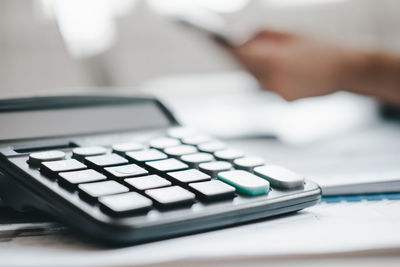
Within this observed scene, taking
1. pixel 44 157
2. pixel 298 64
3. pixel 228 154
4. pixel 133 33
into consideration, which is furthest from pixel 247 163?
pixel 133 33

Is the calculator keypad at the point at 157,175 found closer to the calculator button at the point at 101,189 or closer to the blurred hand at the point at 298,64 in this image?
the calculator button at the point at 101,189

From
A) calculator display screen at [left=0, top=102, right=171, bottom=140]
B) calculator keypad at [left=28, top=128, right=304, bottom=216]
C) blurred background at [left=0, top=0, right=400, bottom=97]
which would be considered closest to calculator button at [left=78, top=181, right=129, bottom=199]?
calculator keypad at [left=28, top=128, right=304, bottom=216]

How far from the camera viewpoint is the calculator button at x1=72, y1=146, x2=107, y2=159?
29cm

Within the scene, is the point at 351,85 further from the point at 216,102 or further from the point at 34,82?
the point at 34,82

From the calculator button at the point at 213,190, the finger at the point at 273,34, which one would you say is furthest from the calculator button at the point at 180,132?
the finger at the point at 273,34

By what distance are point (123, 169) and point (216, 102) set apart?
494mm

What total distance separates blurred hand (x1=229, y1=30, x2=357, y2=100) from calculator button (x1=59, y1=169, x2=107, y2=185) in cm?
28

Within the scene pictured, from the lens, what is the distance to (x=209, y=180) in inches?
10.8

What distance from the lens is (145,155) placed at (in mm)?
303

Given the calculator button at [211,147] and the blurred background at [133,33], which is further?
the blurred background at [133,33]

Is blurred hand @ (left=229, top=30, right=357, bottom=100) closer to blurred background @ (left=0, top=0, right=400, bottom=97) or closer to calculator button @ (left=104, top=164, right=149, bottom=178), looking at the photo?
blurred background @ (left=0, top=0, right=400, bottom=97)

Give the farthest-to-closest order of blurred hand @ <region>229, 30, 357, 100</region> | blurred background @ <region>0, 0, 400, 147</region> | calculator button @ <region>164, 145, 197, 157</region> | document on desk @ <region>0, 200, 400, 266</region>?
blurred background @ <region>0, 0, 400, 147</region> < blurred hand @ <region>229, 30, 357, 100</region> < calculator button @ <region>164, 145, 197, 157</region> < document on desk @ <region>0, 200, 400, 266</region>

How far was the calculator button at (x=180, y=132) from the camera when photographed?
36 cm

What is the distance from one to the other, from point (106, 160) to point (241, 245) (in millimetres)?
107
